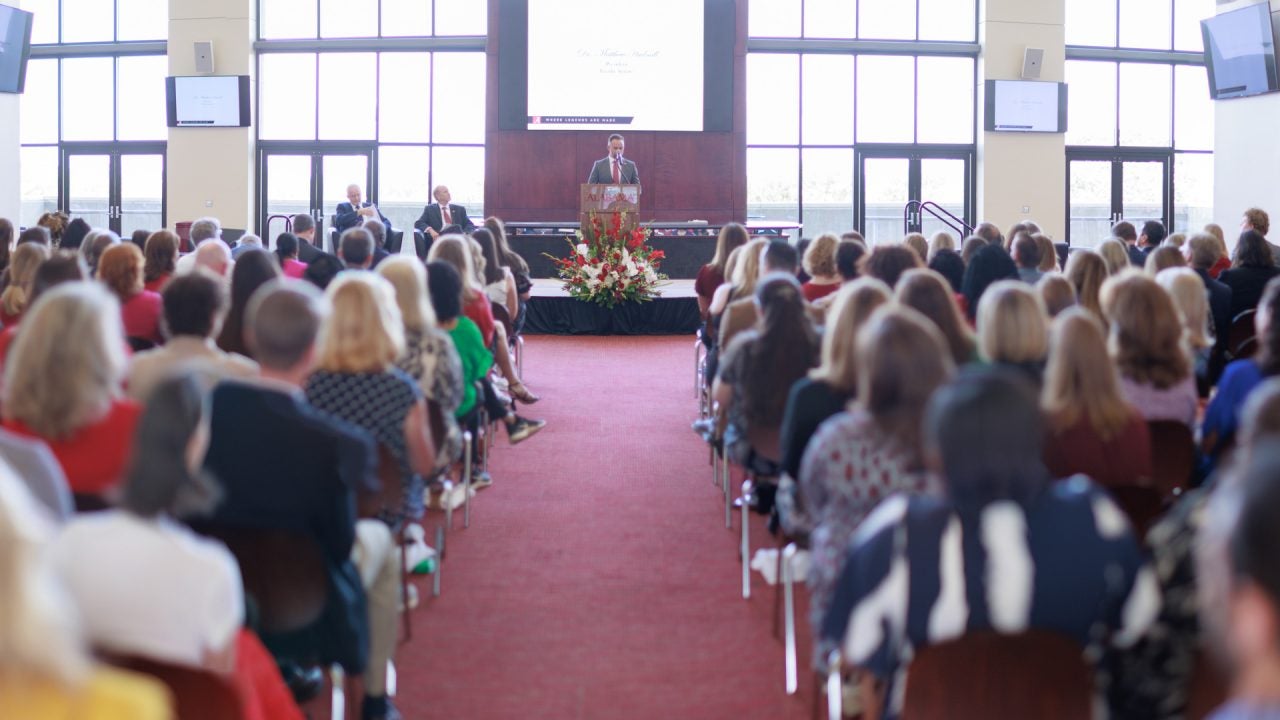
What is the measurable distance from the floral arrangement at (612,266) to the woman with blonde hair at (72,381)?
10.2 meters

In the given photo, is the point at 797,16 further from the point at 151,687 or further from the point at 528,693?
the point at 151,687

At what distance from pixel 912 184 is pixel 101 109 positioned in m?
12.6

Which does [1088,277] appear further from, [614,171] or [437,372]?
[614,171]

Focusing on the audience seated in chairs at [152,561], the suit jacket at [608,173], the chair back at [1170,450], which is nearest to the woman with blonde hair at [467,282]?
the chair back at [1170,450]

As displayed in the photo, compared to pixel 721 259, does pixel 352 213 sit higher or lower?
higher

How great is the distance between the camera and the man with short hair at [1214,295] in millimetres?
6503

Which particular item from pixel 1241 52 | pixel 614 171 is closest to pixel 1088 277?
pixel 614 171

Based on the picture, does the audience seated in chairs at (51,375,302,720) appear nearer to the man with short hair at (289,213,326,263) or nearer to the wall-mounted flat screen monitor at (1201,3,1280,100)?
the man with short hair at (289,213,326,263)

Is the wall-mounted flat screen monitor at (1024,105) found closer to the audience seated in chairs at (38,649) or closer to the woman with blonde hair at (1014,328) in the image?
the woman with blonde hair at (1014,328)

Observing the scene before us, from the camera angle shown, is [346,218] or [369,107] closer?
[346,218]

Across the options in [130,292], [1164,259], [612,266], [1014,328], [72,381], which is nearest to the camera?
[72,381]

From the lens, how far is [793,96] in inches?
733

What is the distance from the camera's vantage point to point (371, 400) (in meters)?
3.92

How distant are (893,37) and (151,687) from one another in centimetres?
1831
